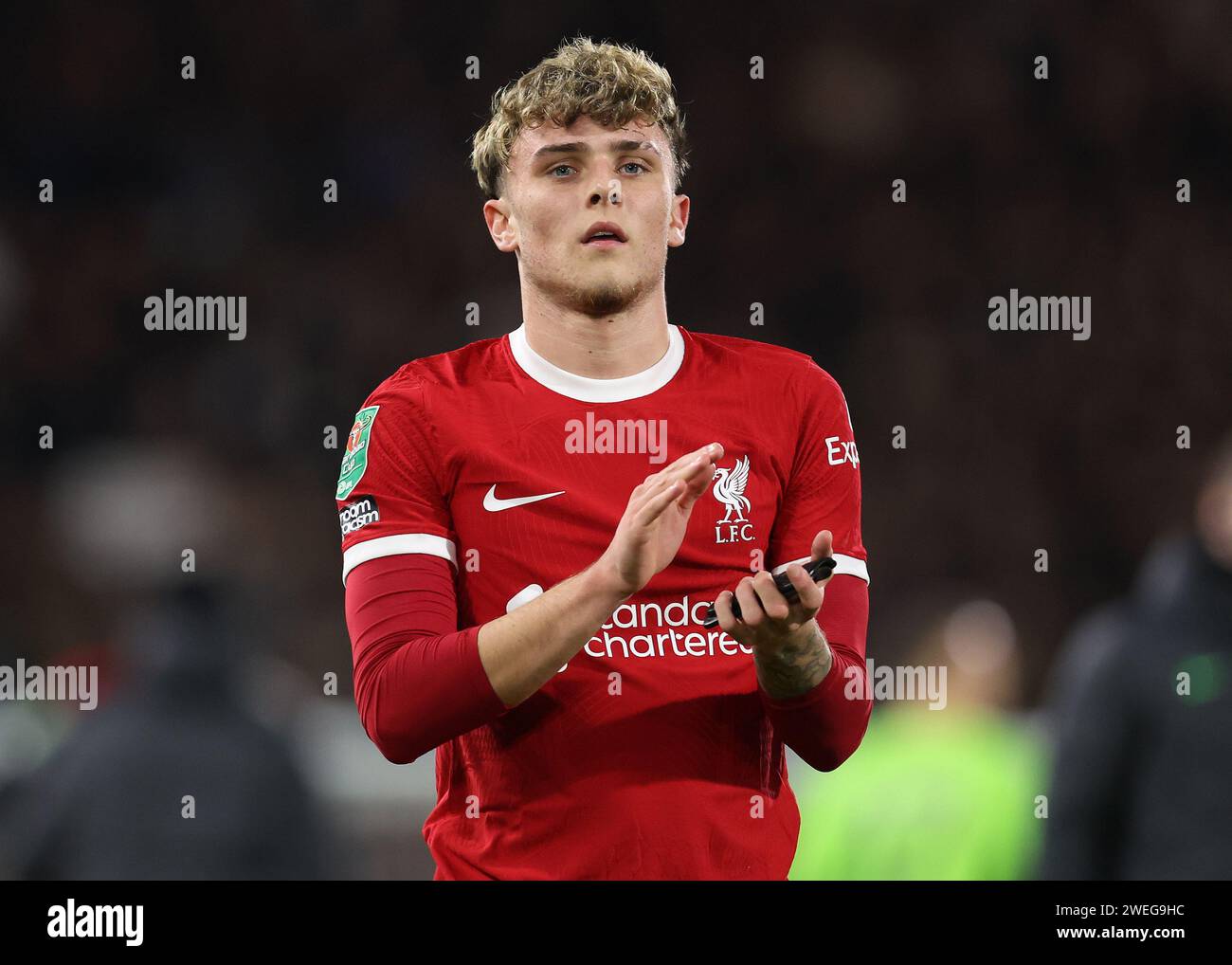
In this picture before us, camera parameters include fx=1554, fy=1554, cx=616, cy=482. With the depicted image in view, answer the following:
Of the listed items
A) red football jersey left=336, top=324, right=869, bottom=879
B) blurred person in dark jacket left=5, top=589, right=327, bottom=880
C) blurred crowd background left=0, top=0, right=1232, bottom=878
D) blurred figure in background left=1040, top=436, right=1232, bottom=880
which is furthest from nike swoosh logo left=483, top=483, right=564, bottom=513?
blurred crowd background left=0, top=0, right=1232, bottom=878

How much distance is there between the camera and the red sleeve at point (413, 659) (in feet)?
7.25

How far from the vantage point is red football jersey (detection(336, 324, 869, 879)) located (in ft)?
7.61

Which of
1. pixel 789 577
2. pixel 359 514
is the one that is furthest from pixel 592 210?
pixel 789 577

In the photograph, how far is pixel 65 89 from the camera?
6766 mm

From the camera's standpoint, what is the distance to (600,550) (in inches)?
94.4

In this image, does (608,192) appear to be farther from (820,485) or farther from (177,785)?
(177,785)

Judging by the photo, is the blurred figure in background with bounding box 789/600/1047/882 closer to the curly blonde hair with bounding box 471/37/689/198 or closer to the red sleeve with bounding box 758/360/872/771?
the red sleeve with bounding box 758/360/872/771

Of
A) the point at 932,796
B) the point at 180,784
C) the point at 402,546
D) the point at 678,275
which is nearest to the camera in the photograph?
the point at 402,546

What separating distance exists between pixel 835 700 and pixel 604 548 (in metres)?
0.42

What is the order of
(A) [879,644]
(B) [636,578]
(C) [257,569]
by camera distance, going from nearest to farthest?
(B) [636,578] → (A) [879,644] → (C) [257,569]

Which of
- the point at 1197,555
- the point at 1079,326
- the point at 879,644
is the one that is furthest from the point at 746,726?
the point at 1079,326

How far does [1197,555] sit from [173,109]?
5020 millimetres

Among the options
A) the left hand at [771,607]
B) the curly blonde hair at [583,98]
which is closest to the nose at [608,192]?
the curly blonde hair at [583,98]

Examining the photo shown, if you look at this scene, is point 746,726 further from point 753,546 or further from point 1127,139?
point 1127,139
